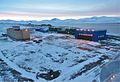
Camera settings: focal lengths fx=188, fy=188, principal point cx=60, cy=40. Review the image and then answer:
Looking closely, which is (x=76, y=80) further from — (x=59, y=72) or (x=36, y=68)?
(x=36, y=68)

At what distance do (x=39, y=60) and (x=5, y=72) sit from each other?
6.15 metres

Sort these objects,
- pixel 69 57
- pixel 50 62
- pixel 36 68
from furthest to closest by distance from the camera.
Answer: pixel 69 57 → pixel 50 62 → pixel 36 68

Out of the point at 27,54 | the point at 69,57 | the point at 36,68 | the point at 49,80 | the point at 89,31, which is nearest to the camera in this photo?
the point at 49,80

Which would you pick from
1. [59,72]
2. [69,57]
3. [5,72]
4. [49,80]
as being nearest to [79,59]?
[69,57]

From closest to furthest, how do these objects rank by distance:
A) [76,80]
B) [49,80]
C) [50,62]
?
1. [76,80]
2. [49,80]
3. [50,62]

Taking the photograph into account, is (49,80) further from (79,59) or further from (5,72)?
(79,59)

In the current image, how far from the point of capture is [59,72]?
2175 cm

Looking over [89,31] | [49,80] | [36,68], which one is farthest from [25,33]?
[49,80]

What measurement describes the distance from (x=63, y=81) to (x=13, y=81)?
194 inches

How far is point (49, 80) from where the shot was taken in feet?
64.2

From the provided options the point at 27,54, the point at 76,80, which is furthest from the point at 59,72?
the point at 27,54

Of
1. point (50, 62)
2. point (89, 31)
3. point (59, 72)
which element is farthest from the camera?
point (89, 31)

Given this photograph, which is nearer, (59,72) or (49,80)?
(49,80)

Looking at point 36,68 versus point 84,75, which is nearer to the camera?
point 84,75
